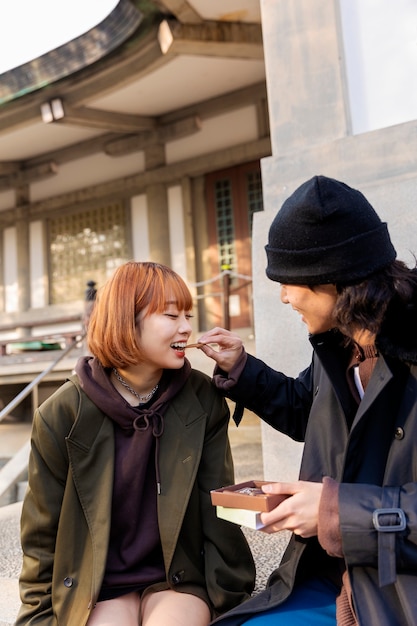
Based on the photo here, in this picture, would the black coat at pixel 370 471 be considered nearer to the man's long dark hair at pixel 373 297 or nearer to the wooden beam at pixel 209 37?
the man's long dark hair at pixel 373 297

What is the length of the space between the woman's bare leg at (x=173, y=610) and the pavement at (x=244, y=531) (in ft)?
1.45

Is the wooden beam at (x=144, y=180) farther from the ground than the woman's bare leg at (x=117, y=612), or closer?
farther from the ground

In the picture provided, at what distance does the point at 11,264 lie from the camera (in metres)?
11.5

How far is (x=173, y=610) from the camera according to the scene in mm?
1746

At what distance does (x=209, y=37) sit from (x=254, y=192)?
2.68 m

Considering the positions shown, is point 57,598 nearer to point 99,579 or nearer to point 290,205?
point 99,579

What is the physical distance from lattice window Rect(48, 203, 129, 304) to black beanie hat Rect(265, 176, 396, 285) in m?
8.94

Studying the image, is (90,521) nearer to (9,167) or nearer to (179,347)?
(179,347)

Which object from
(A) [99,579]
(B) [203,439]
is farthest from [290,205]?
(A) [99,579]

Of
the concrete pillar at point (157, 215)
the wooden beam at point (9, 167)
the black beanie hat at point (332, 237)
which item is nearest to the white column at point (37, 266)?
the wooden beam at point (9, 167)

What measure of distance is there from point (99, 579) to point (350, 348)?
3.25 feet

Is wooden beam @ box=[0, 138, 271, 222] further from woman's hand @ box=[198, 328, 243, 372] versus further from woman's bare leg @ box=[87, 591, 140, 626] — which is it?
woman's bare leg @ box=[87, 591, 140, 626]

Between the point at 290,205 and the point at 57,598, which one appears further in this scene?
the point at 57,598

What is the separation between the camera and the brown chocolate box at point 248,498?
133 centimetres
